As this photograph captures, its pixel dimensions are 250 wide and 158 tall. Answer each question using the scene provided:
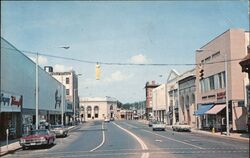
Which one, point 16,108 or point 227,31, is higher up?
point 227,31

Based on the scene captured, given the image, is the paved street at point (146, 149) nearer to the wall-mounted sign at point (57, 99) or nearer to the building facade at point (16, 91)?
the building facade at point (16, 91)

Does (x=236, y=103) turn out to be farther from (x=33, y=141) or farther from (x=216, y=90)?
(x=33, y=141)

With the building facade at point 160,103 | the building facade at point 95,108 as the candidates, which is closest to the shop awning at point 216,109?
the building facade at point 160,103

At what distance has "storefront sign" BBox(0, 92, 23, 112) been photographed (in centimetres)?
3669

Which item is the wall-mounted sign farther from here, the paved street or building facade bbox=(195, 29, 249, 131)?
the paved street

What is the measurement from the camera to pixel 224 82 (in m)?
55.1

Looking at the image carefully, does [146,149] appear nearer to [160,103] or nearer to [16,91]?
[16,91]

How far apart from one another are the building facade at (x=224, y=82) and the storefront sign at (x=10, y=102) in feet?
64.1

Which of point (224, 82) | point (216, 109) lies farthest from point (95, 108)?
point (224, 82)

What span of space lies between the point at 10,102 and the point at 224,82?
2778cm

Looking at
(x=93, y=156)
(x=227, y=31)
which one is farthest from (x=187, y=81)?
(x=93, y=156)

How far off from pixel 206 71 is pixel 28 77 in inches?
1047

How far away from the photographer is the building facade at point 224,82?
51.2 metres

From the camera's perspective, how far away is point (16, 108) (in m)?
42.7
